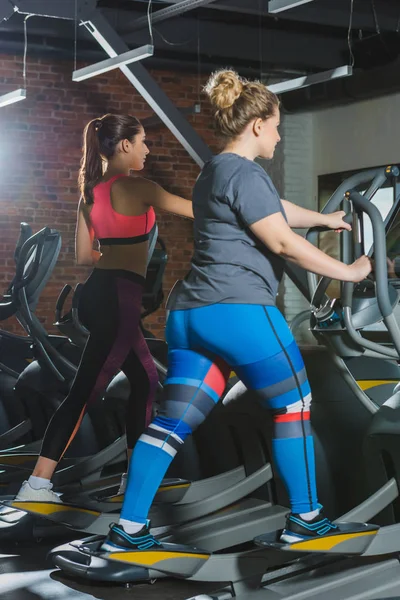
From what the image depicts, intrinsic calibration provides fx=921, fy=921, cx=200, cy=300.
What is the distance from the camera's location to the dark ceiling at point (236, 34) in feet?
22.6

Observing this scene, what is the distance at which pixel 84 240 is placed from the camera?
3.84 m

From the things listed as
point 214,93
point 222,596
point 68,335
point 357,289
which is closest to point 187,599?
point 222,596

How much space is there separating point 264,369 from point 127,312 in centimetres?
122

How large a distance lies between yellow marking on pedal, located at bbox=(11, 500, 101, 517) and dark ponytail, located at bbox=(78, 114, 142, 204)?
125 centimetres

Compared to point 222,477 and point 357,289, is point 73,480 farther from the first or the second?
point 357,289

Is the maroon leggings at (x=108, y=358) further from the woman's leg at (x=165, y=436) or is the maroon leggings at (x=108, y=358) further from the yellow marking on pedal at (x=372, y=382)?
the woman's leg at (x=165, y=436)

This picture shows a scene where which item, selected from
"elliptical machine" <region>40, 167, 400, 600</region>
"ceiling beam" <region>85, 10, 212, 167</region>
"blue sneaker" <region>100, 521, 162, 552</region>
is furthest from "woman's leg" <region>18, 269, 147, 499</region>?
"ceiling beam" <region>85, 10, 212, 167</region>

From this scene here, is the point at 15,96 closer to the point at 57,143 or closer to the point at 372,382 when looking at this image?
the point at 57,143

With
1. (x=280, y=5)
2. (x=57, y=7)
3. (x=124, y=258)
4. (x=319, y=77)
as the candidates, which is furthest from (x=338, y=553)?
(x=57, y=7)

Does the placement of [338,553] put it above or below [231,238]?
below

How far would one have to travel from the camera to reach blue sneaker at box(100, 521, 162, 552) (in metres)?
2.56

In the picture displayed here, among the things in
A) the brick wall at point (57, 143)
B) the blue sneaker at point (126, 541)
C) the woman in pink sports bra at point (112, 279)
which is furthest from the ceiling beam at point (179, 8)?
the blue sneaker at point (126, 541)

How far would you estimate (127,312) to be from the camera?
3633mm

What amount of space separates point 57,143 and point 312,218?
5057mm
